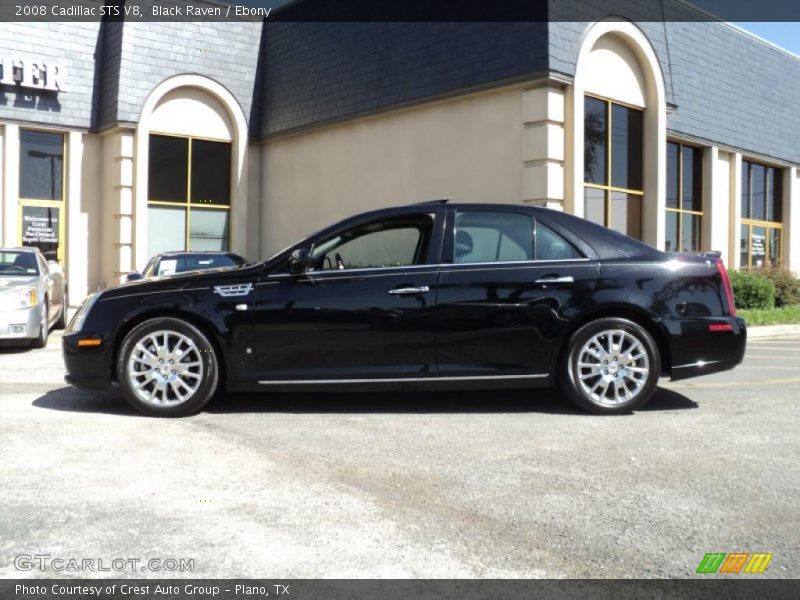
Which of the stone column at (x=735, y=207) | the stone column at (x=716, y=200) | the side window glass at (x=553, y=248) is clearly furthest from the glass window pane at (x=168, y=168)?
the side window glass at (x=553, y=248)

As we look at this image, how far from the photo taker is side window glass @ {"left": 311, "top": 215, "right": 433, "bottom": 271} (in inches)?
244

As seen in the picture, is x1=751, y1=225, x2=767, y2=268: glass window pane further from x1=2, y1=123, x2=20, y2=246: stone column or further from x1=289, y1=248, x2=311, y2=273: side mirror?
x1=2, y1=123, x2=20, y2=246: stone column

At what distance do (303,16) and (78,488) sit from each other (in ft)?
52.4

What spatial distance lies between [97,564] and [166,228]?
52.2ft

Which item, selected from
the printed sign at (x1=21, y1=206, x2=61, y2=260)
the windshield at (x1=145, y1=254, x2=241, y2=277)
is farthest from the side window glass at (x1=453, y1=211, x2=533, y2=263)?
the printed sign at (x1=21, y1=206, x2=61, y2=260)

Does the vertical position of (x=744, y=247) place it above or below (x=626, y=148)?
below

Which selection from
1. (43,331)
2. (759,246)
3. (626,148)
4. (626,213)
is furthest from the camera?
(759,246)

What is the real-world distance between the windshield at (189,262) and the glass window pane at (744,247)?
45.3 feet

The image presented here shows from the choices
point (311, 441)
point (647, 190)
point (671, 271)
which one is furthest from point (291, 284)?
point (647, 190)

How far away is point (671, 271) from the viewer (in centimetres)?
618

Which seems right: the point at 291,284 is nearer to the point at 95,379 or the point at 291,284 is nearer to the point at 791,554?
the point at 95,379

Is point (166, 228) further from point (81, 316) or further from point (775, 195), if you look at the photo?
point (775, 195)

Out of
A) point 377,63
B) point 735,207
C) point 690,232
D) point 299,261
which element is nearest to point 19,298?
point 299,261

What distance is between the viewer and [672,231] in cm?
1784
